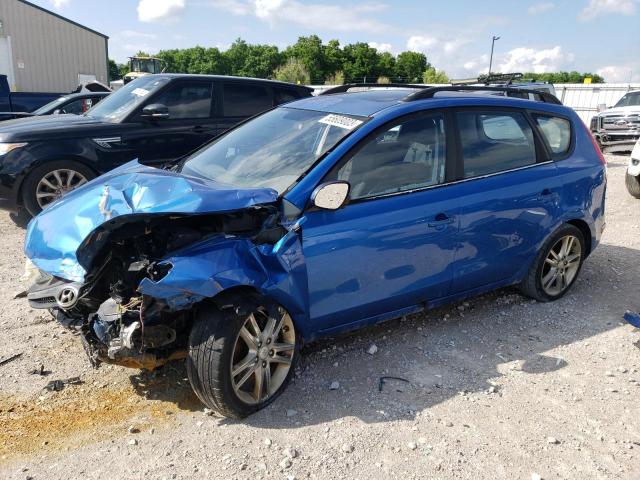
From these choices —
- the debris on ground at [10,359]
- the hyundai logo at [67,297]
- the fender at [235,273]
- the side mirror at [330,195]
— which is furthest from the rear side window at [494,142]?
the debris on ground at [10,359]

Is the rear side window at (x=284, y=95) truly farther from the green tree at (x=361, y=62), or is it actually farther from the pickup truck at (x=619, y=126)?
the green tree at (x=361, y=62)

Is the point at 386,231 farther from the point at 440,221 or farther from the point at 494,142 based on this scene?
the point at 494,142

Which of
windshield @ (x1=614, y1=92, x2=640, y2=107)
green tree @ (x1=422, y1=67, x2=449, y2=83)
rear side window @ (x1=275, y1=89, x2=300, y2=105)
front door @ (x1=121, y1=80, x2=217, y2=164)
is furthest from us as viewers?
green tree @ (x1=422, y1=67, x2=449, y2=83)

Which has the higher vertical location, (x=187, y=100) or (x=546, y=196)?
(x=187, y=100)

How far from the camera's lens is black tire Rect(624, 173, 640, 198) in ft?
29.0

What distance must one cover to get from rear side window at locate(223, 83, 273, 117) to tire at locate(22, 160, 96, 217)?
2061 millimetres

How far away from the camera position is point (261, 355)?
2979 mm

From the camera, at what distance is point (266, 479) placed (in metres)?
2.54

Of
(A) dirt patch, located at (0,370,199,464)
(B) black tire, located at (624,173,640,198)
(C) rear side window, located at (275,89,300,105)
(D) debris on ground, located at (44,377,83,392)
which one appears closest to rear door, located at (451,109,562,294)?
(A) dirt patch, located at (0,370,199,464)

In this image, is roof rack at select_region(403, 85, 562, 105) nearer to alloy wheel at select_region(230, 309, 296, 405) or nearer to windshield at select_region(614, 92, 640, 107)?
alloy wheel at select_region(230, 309, 296, 405)

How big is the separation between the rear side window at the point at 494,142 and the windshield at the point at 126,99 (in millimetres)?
4584

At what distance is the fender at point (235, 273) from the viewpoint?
265 cm

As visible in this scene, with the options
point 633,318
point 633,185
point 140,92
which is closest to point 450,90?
point 633,318

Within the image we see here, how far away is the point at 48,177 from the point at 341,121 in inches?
173
